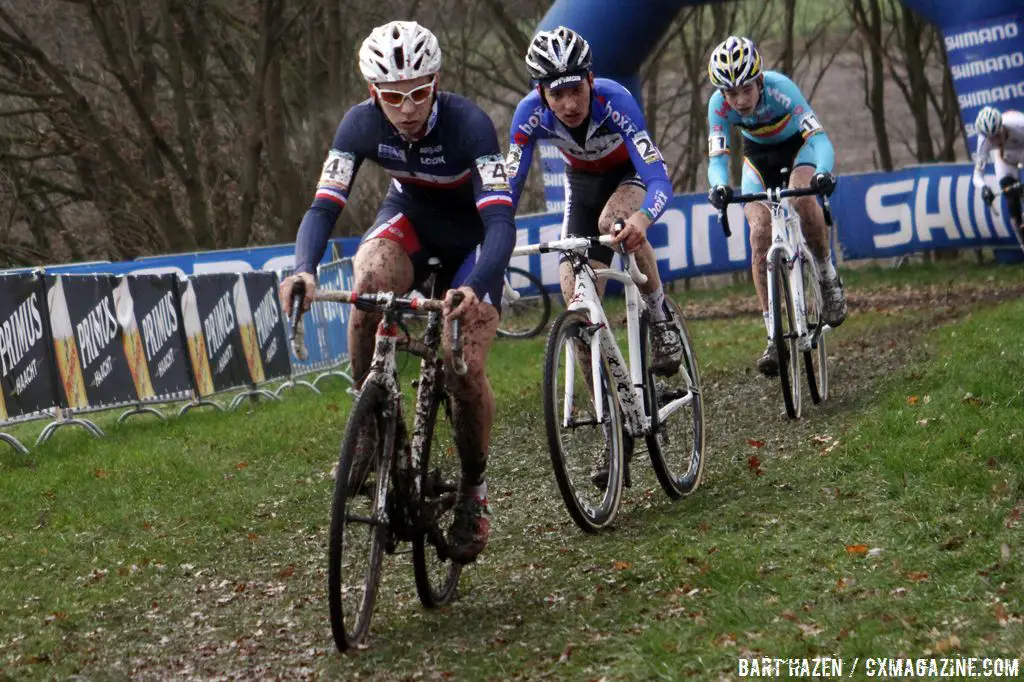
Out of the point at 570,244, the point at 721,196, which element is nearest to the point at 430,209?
the point at 570,244

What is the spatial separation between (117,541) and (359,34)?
20885 millimetres

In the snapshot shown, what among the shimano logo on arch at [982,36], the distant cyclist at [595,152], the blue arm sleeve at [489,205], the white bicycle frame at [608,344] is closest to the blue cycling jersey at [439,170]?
the blue arm sleeve at [489,205]

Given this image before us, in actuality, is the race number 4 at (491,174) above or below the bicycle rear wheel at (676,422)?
above

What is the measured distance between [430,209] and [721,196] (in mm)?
3865

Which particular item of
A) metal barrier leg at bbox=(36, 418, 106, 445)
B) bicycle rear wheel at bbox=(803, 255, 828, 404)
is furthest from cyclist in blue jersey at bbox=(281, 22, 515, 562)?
metal barrier leg at bbox=(36, 418, 106, 445)

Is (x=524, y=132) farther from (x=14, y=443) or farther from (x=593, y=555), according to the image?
(x=14, y=443)

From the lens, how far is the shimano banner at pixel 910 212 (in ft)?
72.0

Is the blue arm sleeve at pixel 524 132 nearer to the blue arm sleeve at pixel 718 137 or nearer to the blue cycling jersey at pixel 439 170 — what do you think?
the blue cycling jersey at pixel 439 170

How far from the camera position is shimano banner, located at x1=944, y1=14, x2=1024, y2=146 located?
63.5ft

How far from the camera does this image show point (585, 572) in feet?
20.5

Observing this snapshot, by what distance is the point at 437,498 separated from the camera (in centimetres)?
589

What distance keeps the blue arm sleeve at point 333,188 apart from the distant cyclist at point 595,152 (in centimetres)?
146

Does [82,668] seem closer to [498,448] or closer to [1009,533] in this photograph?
[1009,533]

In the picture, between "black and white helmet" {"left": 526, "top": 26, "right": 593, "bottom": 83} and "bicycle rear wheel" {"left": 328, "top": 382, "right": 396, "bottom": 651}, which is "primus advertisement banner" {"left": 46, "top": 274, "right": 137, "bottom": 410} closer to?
"black and white helmet" {"left": 526, "top": 26, "right": 593, "bottom": 83}
